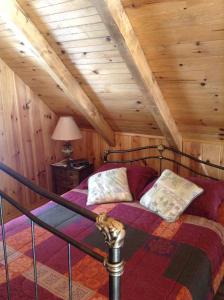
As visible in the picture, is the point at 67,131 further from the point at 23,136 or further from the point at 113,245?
the point at 113,245

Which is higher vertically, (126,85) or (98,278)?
(126,85)

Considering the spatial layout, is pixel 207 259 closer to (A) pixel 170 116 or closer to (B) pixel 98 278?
(B) pixel 98 278

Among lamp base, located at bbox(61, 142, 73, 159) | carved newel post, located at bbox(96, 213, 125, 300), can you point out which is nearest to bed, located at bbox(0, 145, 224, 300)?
carved newel post, located at bbox(96, 213, 125, 300)

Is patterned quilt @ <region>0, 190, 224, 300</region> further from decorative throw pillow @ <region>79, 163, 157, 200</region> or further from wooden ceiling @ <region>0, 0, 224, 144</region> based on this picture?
wooden ceiling @ <region>0, 0, 224, 144</region>

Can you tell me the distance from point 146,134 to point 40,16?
1.74 meters

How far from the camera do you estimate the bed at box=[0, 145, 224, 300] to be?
5.28 feet

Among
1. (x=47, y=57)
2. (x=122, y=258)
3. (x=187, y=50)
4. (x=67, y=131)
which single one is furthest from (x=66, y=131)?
(x=122, y=258)

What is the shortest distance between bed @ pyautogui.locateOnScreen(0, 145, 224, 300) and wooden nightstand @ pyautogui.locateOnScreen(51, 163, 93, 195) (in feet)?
3.36

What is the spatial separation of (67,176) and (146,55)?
2017 mm

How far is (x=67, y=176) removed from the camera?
3.68 m

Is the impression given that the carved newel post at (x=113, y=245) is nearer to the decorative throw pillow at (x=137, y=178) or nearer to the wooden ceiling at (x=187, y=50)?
the wooden ceiling at (x=187, y=50)

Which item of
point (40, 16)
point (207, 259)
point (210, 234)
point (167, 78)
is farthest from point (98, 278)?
point (40, 16)

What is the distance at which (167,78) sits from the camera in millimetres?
2357

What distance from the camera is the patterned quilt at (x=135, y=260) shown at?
5.41ft
